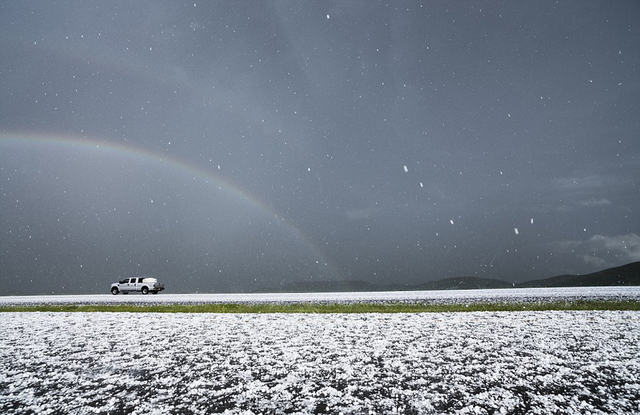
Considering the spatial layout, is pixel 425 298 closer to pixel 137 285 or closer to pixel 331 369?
pixel 331 369

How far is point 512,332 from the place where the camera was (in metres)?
14.1

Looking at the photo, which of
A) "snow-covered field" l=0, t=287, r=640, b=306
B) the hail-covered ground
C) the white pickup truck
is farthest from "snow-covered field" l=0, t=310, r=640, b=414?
the white pickup truck

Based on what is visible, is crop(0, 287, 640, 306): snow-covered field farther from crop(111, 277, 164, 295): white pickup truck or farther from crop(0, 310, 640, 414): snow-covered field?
crop(0, 310, 640, 414): snow-covered field

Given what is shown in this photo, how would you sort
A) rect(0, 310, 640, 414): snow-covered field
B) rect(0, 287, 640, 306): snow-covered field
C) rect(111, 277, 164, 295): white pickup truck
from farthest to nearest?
rect(111, 277, 164, 295): white pickup truck
rect(0, 287, 640, 306): snow-covered field
rect(0, 310, 640, 414): snow-covered field

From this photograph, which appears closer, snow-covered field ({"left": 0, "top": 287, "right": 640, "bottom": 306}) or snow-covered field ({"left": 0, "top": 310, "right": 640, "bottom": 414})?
snow-covered field ({"left": 0, "top": 310, "right": 640, "bottom": 414})

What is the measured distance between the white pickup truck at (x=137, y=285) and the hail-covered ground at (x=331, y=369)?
113 ft

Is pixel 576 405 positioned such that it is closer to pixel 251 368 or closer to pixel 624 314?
pixel 251 368

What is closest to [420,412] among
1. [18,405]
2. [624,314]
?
[18,405]

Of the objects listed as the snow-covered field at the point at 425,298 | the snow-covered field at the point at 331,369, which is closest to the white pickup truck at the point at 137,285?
the snow-covered field at the point at 425,298

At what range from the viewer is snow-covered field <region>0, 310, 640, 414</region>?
7.18 meters

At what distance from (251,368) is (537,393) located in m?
6.75

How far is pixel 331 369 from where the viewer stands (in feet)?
30.7

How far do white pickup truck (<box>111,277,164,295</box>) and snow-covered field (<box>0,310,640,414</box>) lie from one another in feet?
111

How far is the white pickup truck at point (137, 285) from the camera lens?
4869 centimetres
